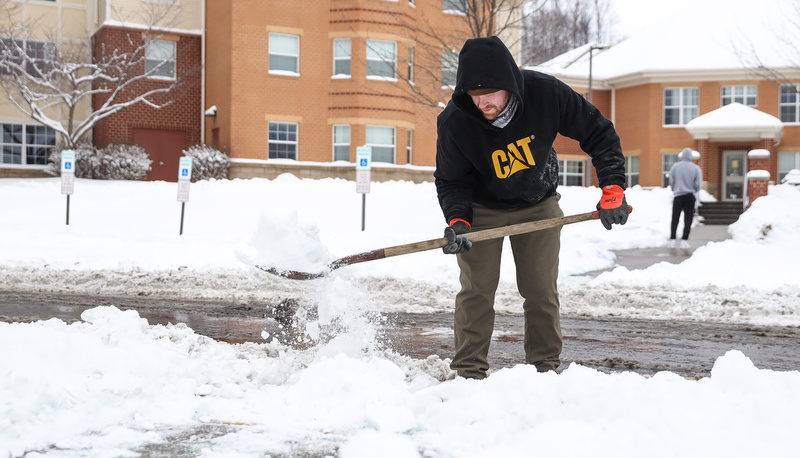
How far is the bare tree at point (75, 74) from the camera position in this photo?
75.4ft

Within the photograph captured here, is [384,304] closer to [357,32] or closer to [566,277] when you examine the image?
[566,277]

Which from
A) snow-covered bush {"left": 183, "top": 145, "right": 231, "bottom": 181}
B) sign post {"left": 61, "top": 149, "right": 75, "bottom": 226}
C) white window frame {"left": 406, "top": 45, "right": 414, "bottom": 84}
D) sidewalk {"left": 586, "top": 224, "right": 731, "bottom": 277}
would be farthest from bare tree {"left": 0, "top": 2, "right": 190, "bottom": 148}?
sidewalk {"left": 586, "top": 224, "right": 731, "bottom": 277}

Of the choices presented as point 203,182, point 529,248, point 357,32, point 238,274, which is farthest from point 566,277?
point 357,32

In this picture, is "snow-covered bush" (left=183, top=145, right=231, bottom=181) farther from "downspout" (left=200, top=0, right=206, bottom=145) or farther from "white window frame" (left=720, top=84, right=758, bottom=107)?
"white window frame" (left=720, top=84, right=758, bottom=107)

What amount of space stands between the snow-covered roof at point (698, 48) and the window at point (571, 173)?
3.19 m

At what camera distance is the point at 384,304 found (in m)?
7.98

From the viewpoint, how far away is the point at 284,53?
24.6m

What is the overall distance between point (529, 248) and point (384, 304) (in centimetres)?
385

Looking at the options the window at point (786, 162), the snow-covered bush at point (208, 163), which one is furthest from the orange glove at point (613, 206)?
the window at point (786, 162)

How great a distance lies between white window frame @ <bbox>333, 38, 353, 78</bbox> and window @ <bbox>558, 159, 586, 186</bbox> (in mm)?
10469

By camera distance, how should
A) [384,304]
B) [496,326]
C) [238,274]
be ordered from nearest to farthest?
1. [496,326]
2. [384,304]
3. [238,274]

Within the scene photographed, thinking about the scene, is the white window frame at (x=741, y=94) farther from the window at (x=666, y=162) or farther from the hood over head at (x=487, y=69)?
the hood over head at (x=487, y=69)

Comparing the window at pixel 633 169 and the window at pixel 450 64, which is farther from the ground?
the window at pixel 450 64

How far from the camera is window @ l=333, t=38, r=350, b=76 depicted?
24.9 meters
